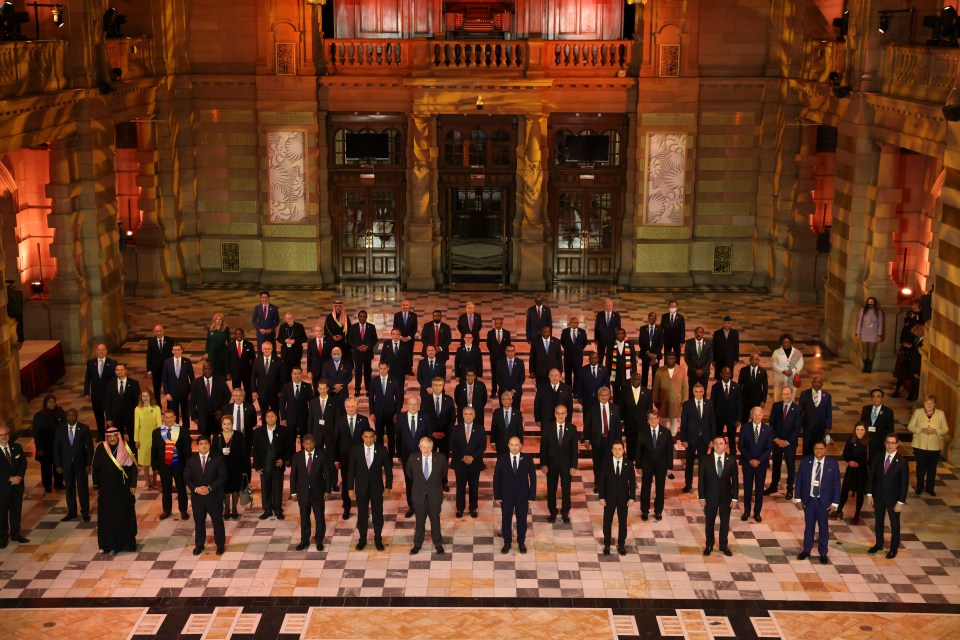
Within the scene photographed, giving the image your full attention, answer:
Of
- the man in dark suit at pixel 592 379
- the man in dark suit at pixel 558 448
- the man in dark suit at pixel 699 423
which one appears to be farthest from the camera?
the man in dark suit at pixel 592 379

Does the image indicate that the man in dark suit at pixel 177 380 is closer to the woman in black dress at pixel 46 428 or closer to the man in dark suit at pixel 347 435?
the woman in black dress at pixel 46 428

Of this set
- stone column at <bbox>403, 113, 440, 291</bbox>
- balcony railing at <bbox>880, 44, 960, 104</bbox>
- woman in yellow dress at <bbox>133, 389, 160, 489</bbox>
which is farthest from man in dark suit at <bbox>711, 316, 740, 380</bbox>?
stone column at <bbox>403, 113, 440, 291</bbox>

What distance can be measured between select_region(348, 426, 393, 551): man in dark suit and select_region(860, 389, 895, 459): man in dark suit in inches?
236

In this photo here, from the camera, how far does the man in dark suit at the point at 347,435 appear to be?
47.8 ft

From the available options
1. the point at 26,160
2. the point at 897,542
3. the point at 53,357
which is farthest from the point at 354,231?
the point at 897,542

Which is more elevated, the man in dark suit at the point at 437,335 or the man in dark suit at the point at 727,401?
the man in dark suit at the point at 437,335

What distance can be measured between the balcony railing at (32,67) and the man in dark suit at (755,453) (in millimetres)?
11767

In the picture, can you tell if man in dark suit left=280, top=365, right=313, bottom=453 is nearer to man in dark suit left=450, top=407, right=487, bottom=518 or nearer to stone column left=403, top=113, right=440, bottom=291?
man in dark suit left=450, top=407, right=487, bottom=518

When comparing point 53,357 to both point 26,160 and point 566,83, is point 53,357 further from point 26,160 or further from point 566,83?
point 566,83

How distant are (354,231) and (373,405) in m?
12.4

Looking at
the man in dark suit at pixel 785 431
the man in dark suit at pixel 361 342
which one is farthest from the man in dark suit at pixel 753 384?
the man in dark suit at pixel 361 342

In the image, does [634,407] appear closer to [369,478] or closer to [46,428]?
[369,478]

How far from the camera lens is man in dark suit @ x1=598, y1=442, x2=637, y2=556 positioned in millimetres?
13539

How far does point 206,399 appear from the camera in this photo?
16359mm
